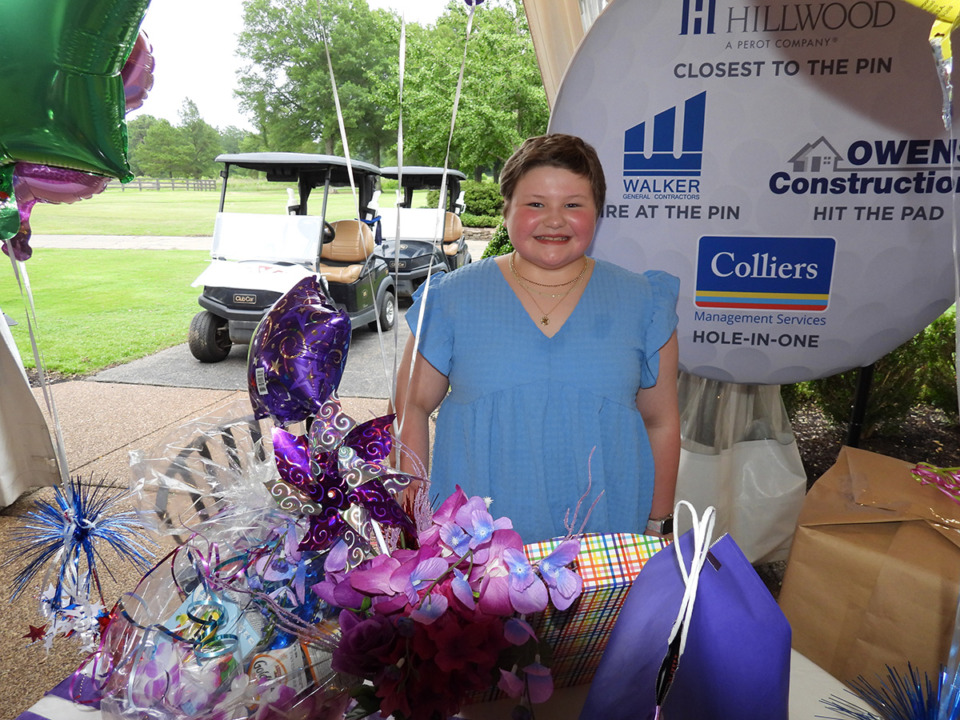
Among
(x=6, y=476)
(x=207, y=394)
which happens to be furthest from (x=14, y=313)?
(x=6, y=476)

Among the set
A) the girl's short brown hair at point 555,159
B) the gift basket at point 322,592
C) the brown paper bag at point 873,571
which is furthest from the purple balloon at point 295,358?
the brown paper bag at point 873,571

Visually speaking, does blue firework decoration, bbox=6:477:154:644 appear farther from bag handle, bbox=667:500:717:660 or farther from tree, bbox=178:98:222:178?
tree, bbox=178:98:222:178

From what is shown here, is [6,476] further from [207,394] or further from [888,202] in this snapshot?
[888,202]

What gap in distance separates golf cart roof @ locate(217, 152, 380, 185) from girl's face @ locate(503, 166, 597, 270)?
4.42m

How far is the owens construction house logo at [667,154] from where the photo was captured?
1744mm

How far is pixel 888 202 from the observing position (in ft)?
5.55

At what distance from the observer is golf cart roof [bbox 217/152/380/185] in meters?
5.47

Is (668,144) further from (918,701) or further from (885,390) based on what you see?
(885,390)

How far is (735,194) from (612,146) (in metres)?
0.37

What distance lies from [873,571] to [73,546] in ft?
4.66

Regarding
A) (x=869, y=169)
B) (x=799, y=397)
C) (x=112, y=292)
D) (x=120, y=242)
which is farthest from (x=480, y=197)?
(x=869, y=169)

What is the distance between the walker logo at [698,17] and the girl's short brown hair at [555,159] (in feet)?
2.26

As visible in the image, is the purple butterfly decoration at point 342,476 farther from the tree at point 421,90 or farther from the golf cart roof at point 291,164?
the tree at point 421,90

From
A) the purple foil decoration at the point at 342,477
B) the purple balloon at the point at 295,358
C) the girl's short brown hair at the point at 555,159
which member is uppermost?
the girl's short brown hair at the point at 555,159
